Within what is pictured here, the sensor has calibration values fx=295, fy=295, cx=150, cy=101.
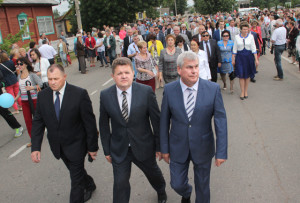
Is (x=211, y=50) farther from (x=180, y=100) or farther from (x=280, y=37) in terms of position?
(x=180, y=100)

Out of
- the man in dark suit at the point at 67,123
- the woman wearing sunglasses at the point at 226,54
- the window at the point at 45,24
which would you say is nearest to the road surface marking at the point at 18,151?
the man in dark suit at the point at 67,123

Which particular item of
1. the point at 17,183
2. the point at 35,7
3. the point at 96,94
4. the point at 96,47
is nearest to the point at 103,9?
the point at 35,7

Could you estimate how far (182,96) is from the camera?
3.06 metres

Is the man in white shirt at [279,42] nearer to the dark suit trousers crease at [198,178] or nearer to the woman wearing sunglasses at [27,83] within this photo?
the woman wearing sunglasses at [27,83]

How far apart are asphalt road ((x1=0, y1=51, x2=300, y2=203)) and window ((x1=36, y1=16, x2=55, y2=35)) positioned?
24.8m

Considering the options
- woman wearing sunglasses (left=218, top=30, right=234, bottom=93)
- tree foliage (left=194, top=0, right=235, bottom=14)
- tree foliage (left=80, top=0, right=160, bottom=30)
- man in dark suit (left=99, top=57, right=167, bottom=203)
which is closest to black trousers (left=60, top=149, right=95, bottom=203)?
man in dark suit (left=99, top=57, right=167, bottom=203)

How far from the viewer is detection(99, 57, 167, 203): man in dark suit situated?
3137mm

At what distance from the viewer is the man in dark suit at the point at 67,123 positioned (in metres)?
3.38

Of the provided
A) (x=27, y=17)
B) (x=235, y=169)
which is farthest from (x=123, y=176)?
(x=27, y=17)

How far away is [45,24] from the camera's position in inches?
1217

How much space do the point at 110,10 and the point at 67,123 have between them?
32633 millimetres

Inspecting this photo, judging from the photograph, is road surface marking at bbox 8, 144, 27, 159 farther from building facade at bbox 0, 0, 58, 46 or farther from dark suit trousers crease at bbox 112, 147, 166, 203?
building facade at bbox 0, 0, 58, 46

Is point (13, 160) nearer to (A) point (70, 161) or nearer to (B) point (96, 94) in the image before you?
(A) point (70, 161)

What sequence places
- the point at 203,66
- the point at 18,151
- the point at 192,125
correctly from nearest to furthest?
the point at 192,125, the point at 18,151, the point at 203,66
